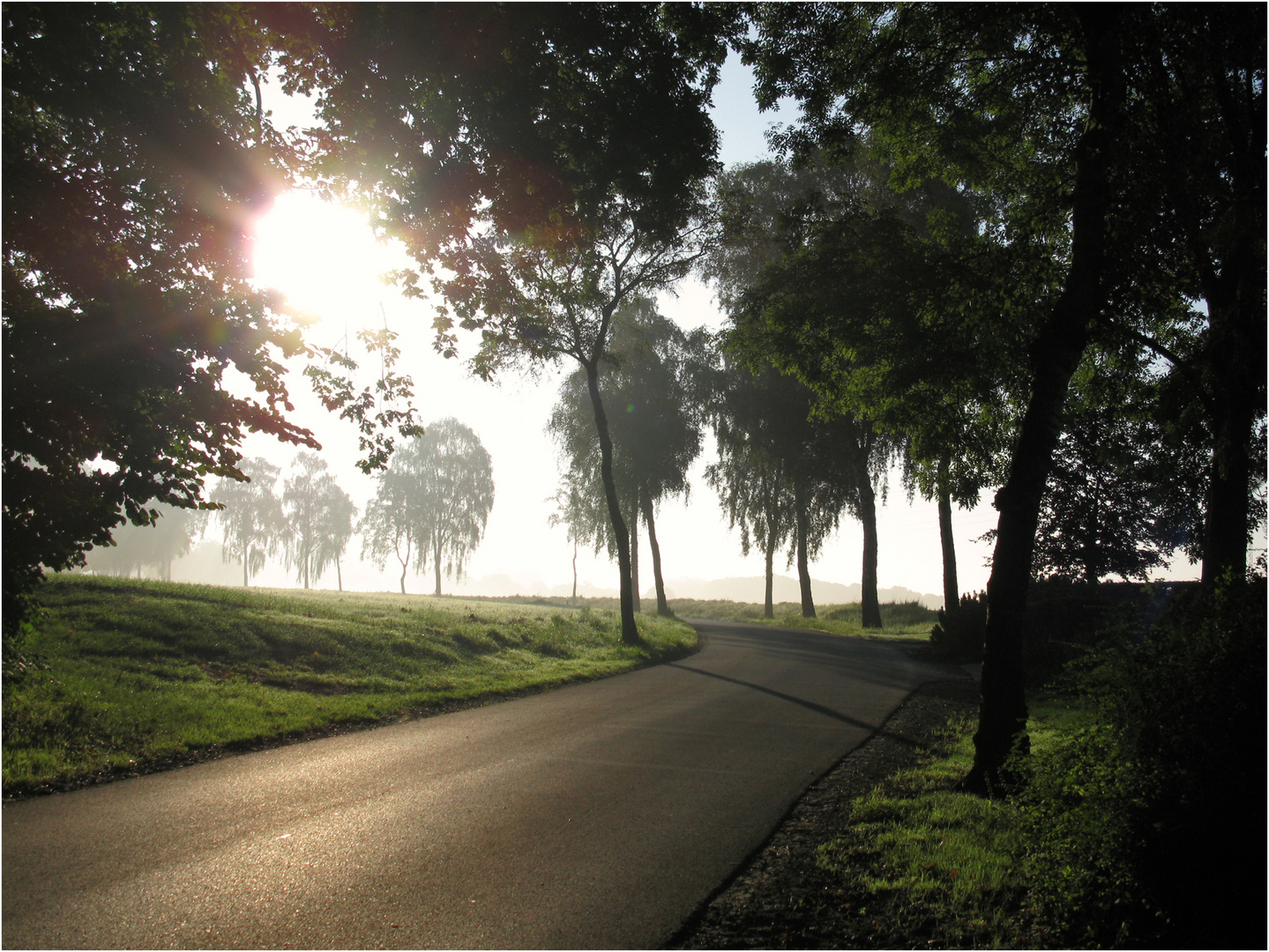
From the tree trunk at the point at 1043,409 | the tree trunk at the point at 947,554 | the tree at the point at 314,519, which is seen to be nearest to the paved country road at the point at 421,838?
the tree trunk at the point at 1043,409

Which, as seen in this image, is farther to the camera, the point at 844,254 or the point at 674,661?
the point at 674,661

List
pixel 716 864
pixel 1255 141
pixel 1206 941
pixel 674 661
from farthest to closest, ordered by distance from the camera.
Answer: pixel 674 661 → pixel 1255 141 → pixel 716 864 → pixel 1206 941

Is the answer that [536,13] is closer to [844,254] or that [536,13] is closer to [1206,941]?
[844,254]

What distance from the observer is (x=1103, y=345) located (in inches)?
376

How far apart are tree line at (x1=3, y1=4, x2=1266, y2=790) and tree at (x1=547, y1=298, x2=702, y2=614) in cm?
2001

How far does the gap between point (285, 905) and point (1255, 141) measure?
12625 millimetres

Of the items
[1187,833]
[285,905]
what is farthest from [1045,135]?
[285,905]

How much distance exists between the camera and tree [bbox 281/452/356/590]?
6281 cm

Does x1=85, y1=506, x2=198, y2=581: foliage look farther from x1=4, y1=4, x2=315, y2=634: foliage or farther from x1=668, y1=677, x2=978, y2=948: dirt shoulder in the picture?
x1=668, y1=677, x2=978, y2=948: dirt shoulder

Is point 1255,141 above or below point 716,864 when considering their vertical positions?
above

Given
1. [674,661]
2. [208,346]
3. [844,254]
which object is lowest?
[674,661]

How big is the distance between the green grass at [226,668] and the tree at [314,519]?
1886 inches

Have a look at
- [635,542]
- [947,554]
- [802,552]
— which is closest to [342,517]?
[635,542]

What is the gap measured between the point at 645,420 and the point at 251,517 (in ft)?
165
